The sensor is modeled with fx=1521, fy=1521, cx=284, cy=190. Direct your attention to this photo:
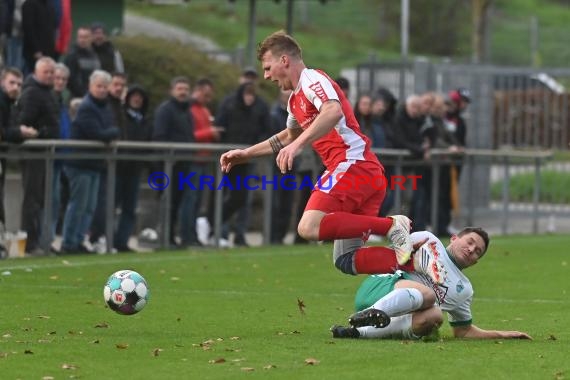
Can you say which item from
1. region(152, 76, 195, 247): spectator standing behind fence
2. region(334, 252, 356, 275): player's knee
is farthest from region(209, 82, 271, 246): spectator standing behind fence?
region(334, 252, 356, 275): player's knee

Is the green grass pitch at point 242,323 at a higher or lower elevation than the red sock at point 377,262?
lower

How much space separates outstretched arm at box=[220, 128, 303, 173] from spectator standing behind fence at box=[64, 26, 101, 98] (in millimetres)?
9230

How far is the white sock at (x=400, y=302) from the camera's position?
10.2 meters

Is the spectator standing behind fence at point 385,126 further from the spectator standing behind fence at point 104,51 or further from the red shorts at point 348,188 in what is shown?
the red shorts at point 348,188

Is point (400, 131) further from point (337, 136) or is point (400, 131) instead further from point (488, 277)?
point (337, 136)

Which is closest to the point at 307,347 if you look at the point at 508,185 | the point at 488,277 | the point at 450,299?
the point at 450,299

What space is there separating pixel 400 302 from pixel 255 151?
5.98 ft

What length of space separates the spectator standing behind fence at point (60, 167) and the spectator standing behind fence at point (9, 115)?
721mm

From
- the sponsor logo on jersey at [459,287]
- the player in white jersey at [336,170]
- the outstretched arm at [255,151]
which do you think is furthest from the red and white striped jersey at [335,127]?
the sponsor logo on jersey at [459,287]

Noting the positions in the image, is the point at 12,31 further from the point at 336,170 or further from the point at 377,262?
the point at 377,262

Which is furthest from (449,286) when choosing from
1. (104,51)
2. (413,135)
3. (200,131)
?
(413,135)

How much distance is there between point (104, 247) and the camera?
61.3 ft

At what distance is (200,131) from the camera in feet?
67.3

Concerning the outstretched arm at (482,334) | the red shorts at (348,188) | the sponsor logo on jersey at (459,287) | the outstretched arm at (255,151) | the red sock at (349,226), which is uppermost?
the outstretched arm at (255,151)
